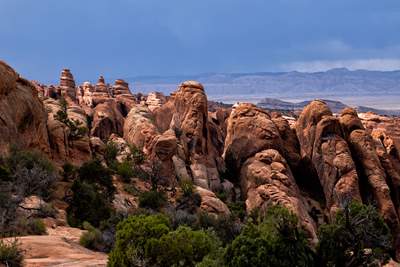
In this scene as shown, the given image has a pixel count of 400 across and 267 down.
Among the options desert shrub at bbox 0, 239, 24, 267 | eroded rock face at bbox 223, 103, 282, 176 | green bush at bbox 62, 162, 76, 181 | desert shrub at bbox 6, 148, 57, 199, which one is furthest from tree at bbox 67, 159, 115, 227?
eroded rock face at bbox 223, 103, 282, 176

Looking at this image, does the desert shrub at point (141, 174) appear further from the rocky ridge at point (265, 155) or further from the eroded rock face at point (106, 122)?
the eroded rock face at point (106, 122)

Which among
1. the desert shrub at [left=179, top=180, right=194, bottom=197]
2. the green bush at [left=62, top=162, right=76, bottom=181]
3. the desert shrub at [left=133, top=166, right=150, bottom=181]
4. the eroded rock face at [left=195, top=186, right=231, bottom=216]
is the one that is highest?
the green bush at [left=62, top=162, right=76, bottom=181]

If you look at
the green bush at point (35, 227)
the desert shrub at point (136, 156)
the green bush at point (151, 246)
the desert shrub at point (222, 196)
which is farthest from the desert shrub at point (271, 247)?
the desert shrub at point (222, 196)

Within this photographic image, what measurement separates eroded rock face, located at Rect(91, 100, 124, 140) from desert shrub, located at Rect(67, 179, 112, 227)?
32.4 m

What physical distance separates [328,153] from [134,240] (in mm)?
32403

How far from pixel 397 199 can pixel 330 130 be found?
7.94m

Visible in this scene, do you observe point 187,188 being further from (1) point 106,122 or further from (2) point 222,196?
(1) point 106,122

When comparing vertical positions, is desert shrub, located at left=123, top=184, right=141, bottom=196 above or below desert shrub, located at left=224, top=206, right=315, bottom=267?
below

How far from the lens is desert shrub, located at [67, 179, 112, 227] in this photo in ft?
100

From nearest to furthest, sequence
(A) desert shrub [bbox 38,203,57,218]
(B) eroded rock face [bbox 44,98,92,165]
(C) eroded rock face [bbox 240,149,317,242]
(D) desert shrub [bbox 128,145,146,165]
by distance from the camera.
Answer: (A) desert shrub [bbox 38,203,57,218] < (B) eroded rock face [bbox 44,98,92,165] < (C) eroded rock face [bbox 240,149,317,242] < (D) desert shrub [bbox 128,145,146,165]

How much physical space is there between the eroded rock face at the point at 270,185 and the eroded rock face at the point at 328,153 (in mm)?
2639

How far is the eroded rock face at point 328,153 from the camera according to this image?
4606 centimetres

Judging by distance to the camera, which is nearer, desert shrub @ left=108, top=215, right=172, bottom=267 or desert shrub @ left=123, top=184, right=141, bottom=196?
desert shrub @ left=108, top=215, right=172, bottom=267

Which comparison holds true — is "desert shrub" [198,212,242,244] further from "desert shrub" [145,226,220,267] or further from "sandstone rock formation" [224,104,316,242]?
"desert shrub" [145,226,220,267]
